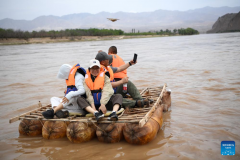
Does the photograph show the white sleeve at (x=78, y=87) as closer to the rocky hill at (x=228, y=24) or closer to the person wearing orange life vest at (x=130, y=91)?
the person wearing orange life vest at (x=130, y=91)

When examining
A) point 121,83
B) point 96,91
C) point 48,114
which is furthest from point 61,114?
point 121,83

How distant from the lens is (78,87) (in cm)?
459

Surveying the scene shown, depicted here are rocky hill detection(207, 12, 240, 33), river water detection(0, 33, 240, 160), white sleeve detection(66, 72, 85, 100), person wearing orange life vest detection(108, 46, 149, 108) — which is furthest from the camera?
rocky hill detection(207, 12, 240, 33)

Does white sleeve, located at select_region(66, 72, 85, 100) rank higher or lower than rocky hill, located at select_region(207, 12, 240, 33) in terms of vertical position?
lower

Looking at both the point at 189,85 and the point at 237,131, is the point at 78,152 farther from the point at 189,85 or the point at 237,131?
the point at 189,85

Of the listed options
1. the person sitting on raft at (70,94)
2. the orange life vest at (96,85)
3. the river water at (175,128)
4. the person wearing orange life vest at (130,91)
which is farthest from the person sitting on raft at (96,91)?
the river water at (175,128)

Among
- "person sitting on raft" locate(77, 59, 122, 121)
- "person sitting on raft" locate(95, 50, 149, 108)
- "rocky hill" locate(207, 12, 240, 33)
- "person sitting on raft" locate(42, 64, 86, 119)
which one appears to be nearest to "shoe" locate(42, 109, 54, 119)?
"person sitting on raft" locate(42, 64, 86, 119)

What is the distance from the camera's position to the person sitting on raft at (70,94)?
4.52 m

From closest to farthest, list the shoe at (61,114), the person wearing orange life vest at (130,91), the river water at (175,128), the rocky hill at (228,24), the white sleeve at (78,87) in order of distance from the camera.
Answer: the river water at (175,128), the white sleeve at (78,87), the shoe at (61,114), the person wearing orange life vest at (130,91), the rocky hill at (228,24)

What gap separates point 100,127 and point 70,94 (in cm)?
90

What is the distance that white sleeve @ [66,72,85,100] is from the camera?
4473mm

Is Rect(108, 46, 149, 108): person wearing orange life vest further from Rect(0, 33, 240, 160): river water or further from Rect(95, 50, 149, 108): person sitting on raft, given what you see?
Rect(0, 33, 240, 160): river water

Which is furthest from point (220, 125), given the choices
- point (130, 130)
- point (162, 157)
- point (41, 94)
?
point (41, 94)

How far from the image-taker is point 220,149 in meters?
4.10
